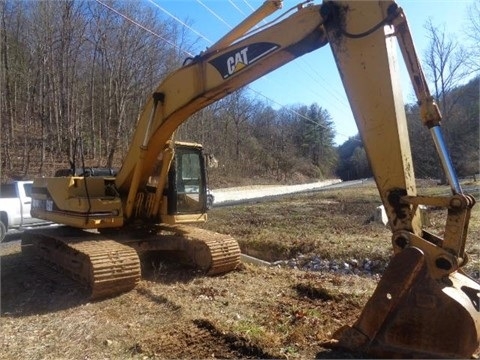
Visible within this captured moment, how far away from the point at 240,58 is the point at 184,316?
3160 mm

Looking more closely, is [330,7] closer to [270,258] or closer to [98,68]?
[270,258]

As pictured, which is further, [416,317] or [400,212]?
[400,212]

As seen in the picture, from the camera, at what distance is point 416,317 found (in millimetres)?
3537

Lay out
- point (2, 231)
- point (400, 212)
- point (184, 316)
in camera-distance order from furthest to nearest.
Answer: point (2, 231) → point (184, 316) → point (400, 212)

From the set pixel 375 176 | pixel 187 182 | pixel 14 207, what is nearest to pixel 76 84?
pixel 14 207

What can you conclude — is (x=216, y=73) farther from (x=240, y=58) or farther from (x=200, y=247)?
(x=200, y=247)

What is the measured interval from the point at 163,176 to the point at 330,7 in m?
4.00

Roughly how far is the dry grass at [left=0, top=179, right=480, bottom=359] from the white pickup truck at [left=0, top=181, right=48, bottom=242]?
150 inches

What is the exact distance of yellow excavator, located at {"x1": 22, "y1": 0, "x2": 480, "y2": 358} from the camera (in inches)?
141

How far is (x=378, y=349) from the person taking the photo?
12.0ft

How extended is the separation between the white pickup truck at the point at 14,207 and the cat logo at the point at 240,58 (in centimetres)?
889

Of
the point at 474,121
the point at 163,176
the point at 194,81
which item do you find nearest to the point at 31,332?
the point at 163,176

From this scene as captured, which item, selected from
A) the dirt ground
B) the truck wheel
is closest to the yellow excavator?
the dirt ground

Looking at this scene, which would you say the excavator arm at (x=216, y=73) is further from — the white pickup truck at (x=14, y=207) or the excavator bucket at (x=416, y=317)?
the white pickup truck at (x=14, y=207)
